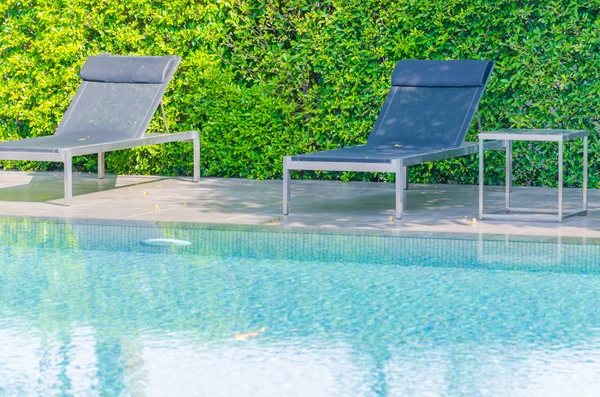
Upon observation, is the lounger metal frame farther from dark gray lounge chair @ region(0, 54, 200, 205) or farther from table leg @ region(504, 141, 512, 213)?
dark gray lounge chair @ region(0, 54, 200, 205)

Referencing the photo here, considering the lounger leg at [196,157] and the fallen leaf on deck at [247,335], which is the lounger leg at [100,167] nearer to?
the lounger leg at [196,157]

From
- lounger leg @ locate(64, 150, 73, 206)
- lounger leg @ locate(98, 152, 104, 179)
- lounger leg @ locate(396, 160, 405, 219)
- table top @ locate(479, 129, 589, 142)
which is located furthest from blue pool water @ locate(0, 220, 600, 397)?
lounger leg @ locate(98, 152, 104, 179)

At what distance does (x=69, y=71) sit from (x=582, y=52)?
18.4 ft

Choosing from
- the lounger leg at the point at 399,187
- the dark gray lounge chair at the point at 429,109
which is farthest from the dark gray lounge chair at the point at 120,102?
the lounger leg at the point at 399,187

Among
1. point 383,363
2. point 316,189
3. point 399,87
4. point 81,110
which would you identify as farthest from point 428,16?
point 383,363

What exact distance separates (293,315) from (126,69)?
6456 millimetres

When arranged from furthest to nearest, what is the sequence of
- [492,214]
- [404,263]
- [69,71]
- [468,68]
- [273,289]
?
1. [69,71]
2. [468,68]
3. [492,214]
4. [404,263]
5. [273,289]

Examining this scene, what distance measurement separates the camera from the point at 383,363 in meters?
4.99

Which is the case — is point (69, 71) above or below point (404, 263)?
above

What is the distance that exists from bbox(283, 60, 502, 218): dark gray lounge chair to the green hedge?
2.23ft

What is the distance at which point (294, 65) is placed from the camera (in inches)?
472

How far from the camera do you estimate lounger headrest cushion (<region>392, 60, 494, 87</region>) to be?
10.5 m

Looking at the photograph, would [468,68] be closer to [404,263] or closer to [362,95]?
[362,95]

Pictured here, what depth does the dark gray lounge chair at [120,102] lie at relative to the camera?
1130cm
